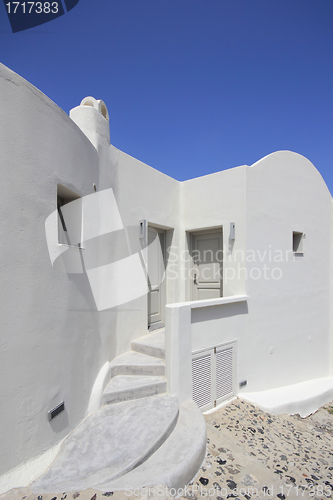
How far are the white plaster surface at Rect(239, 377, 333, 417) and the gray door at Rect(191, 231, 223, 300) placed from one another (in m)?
2.52

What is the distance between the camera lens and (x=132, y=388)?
14.1 ft

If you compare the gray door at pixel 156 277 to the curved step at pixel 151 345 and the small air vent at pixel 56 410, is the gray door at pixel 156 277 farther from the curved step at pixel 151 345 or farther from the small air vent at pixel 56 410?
the small air vent at pixel 56 410

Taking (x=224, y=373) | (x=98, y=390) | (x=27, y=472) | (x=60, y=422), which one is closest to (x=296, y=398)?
(x=224, y=373)

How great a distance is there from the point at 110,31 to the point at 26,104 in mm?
3461

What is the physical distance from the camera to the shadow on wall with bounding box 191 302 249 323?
5.02 meters

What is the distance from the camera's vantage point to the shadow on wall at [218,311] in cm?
502

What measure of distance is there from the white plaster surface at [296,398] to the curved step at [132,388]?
94.7 inches

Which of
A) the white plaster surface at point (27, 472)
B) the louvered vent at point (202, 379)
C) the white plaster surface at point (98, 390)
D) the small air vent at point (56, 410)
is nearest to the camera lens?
the white plaster surface at point (27, 472)

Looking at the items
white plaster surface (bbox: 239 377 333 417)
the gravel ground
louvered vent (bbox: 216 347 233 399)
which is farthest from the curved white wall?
white plaster surface (bbox: 239 377 333 417)

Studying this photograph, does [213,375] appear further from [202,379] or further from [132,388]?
[132,388]

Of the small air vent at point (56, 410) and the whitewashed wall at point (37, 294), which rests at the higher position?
the whitewashed wall at point (37, 294)

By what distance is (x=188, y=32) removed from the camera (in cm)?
581

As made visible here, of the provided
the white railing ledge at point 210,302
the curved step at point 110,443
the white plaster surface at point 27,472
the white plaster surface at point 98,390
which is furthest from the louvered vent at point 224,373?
the white plaster surface at point 27,472

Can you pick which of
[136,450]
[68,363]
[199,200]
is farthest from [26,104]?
[199,200]
